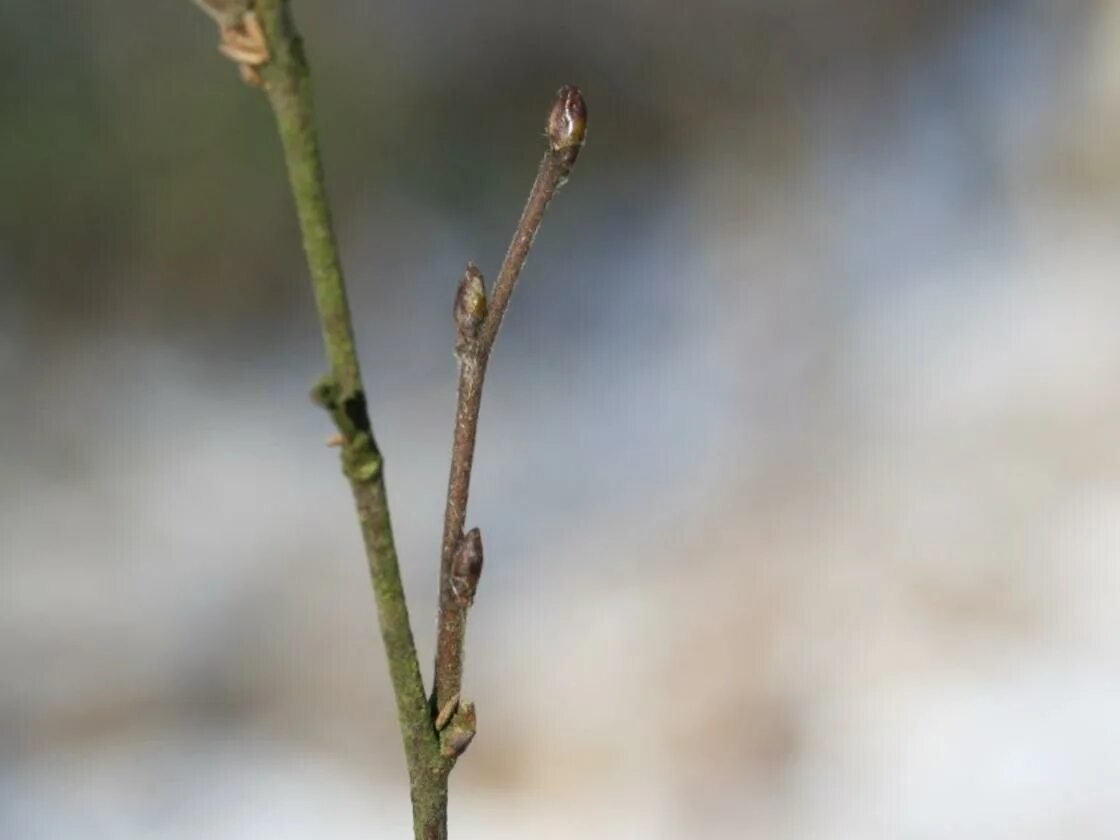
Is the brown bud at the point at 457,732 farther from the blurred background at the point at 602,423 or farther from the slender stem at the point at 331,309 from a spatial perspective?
the blurred background at the point at 602,423

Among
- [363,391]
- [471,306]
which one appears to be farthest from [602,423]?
[363,391]

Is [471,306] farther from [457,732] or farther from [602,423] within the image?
[602,423]

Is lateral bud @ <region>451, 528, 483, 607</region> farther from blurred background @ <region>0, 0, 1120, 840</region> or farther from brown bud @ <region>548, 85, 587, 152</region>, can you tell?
blurred background @ <region>0, 0, 1120, 840</region>

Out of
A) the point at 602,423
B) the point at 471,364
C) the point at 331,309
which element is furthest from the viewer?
the point at 602,423

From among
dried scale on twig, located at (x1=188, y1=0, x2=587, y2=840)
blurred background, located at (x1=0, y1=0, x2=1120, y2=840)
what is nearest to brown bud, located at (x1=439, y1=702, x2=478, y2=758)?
dried scale on twig, located at (x1=188, y1=0, x2=587, y2=840)

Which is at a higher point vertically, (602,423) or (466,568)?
(602,423)

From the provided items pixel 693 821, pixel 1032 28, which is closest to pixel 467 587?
pixel 693 821

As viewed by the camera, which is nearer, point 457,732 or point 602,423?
point 457,732

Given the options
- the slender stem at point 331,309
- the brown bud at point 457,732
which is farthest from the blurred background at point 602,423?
the slender stem at point 331,309

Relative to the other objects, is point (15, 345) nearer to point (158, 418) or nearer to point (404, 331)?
point (158, 418)
